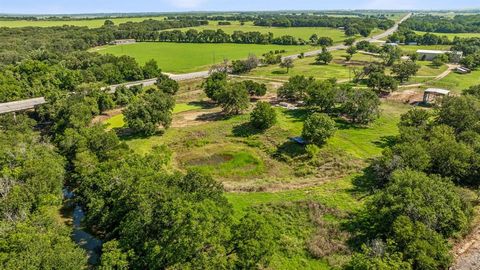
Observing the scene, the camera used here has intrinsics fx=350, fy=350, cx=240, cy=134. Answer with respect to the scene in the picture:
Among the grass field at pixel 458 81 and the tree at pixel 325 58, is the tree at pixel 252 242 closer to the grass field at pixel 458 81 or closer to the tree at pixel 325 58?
the grass field at pixel 458 81

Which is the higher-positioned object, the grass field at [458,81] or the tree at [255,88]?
the tree at [255,88]

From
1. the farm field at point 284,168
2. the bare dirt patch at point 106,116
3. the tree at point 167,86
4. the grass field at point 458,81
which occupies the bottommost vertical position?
the farm field at point 284,168

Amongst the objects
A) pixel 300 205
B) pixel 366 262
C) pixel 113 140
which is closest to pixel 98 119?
pixel 113 140

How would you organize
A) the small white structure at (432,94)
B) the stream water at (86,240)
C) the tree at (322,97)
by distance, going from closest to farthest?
the stream water at (86,240) → the tree at (322,97) → the small white structure at (432,94)

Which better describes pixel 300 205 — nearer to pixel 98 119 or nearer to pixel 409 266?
pixel 409 266

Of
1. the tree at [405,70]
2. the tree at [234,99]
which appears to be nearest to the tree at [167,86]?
the tree at [234,99]

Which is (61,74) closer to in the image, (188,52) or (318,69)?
(188,52)
